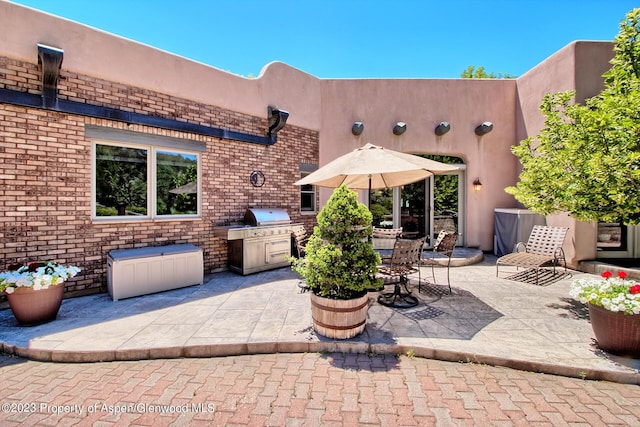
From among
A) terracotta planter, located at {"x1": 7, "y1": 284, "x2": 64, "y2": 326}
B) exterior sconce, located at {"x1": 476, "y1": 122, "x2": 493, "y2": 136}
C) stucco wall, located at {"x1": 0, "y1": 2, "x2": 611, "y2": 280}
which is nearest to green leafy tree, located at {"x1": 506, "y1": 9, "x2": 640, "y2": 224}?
stucco wall, located at {"x1": 0, "y1": 2, "x2": 611, "y2": 280}

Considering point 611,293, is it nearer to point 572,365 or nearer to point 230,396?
point 572,365

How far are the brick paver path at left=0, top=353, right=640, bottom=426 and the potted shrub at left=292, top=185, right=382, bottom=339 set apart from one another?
0.42 metres

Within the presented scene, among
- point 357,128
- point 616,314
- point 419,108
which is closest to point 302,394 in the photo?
point 616,314

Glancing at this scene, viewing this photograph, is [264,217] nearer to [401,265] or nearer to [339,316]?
[401,265]

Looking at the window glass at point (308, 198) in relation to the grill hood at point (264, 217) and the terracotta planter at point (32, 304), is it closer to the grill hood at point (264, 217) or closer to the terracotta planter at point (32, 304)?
the grill hood at point (264, 217)

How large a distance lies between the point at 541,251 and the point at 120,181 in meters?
8.79

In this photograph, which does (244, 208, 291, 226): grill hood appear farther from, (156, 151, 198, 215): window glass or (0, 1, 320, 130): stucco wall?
(0, 1, 320, 130): stucco wall

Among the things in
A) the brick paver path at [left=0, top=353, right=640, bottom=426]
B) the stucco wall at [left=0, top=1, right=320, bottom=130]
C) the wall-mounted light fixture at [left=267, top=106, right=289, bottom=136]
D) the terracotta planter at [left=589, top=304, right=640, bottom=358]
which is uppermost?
the stucco wall at [left=0, top=1, right=320, bottom=130]

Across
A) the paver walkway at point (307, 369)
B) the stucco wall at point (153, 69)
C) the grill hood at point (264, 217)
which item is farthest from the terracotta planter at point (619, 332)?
the stucco wall at point (153, 69)

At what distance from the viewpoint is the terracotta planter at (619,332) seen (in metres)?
2.78

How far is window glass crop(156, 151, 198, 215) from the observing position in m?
5.77

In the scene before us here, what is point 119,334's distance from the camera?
11.0ft

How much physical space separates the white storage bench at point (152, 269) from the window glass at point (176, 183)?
2.80 ft

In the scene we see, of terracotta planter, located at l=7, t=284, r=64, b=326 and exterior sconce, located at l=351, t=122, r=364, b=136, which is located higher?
exterior sconce, located at l=351, t=122, r=364, b=136
